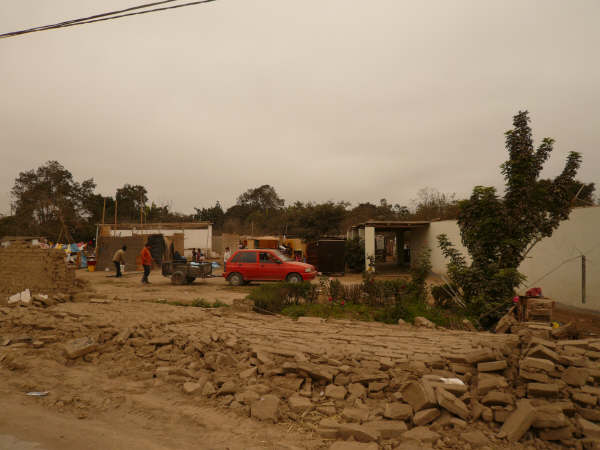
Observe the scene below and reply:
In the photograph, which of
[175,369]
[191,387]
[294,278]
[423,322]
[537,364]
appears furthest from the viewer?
[294,278]

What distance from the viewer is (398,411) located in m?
3.97

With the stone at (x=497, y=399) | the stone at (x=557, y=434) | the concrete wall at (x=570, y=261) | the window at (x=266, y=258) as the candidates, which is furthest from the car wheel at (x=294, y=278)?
the stone at (x=557, y=434)

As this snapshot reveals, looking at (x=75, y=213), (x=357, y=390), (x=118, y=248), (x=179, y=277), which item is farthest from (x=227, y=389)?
(x=75, y=213)

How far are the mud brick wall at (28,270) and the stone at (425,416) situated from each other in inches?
422

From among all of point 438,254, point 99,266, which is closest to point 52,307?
point 99,266

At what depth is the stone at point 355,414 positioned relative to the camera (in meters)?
3.98

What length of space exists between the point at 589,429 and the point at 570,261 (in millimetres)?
9210

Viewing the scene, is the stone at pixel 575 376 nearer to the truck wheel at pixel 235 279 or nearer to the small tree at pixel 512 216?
the small tree at pixel 512 216

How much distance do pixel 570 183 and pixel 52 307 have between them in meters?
13.6

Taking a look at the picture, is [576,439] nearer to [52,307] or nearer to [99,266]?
[52,307]

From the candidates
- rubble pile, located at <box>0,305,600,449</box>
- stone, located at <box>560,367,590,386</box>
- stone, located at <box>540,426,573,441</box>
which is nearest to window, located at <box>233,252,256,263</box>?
rubble pile, located at <box>0,305,600,449</box>

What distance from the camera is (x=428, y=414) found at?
12.5 ft

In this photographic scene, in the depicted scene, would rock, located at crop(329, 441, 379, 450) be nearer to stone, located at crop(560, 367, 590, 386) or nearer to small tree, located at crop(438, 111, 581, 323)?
stone, located at crop(560, 367, 590, 386)

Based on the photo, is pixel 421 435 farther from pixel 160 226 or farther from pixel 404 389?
pixel 160 226
